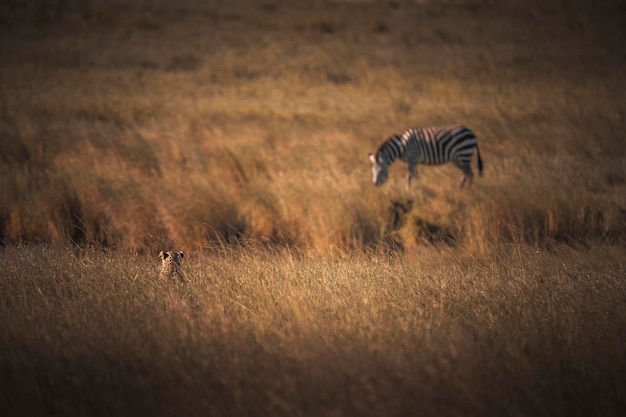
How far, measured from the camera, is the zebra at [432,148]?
14359 mm

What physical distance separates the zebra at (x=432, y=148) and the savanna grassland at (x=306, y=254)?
51 centimetres

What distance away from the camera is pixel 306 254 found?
782cm

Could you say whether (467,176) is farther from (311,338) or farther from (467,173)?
(311,338)

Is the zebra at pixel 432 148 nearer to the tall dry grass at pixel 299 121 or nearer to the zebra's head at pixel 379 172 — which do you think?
the zebra's head at pixel 379 172

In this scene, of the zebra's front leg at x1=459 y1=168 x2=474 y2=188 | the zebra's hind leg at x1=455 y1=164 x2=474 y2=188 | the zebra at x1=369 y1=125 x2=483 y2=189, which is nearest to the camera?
the zebra's front leg at x1=459 y1=168 x2=474 y2=188

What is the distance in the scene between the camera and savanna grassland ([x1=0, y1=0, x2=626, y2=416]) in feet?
13.3

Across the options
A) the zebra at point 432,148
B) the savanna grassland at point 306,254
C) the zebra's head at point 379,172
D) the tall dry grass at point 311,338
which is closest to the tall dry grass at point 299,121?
the savanna grassland at point 306,254

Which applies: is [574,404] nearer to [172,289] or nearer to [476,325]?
[476,325]

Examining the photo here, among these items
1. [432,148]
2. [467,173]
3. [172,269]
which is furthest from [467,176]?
[172,269]

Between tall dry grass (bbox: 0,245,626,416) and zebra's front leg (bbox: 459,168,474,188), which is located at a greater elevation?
zebra's front leg (bbox: 459,168,474,188)

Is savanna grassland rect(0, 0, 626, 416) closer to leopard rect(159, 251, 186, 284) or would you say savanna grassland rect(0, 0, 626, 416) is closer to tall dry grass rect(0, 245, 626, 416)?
tall dry grass rect(0, 245, 626, 416)

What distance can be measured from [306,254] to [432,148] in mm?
7838

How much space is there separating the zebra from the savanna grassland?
514 millimetres

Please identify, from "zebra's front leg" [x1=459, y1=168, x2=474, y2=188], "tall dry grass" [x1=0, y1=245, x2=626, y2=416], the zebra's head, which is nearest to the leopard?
"tall dry grass" [x1=0, y1=245, x2=626, y2=416]
